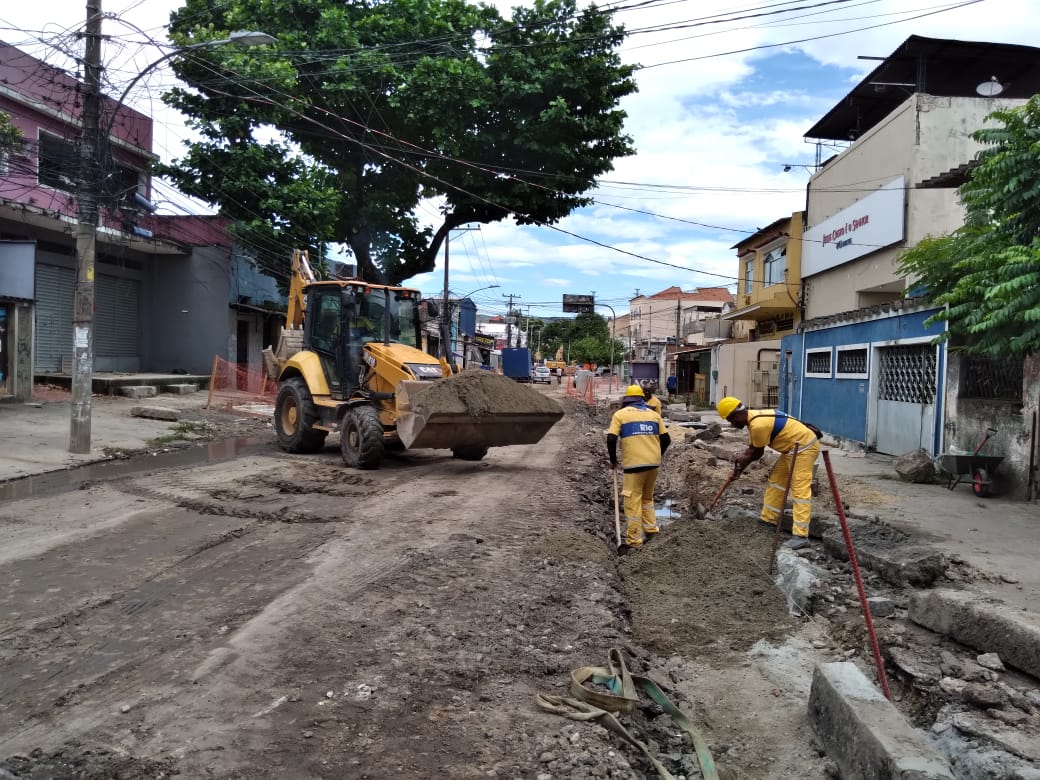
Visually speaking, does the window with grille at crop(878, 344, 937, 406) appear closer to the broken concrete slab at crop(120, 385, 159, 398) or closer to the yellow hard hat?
the yellow hard hat

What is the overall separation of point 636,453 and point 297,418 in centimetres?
652

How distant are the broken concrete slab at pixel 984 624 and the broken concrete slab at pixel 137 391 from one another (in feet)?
60.2

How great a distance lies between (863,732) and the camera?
126 inches

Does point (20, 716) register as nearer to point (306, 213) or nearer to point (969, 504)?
point (969, 504)

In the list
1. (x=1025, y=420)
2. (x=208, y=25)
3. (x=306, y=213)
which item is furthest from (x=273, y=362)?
(x=208, y=25)

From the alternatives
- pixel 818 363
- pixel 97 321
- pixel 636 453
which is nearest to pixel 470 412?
pixel 636 453

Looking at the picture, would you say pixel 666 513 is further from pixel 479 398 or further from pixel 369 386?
pixel 369 386

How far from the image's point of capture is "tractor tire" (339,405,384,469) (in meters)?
10.0

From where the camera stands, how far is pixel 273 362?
13211 millimetres

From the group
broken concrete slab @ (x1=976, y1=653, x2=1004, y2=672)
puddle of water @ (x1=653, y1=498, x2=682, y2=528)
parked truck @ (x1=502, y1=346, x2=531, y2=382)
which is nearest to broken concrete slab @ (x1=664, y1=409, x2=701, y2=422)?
puddle of water @ (x1=653, y1=498, x2=682, y2=528)

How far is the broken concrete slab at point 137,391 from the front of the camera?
18.5m

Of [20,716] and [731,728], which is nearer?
[20,716]

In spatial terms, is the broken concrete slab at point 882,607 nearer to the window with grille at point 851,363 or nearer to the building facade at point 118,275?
the window with grille at point 851,363

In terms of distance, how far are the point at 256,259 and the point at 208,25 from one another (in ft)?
21.5
